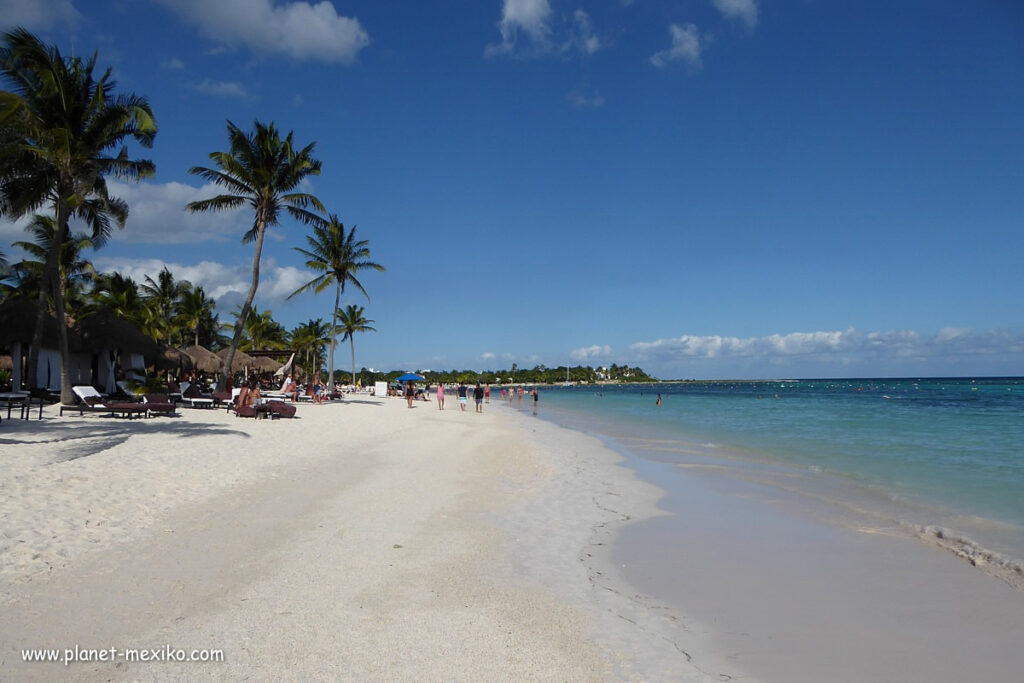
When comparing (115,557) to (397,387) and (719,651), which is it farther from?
(397,387)

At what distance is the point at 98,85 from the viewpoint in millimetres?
16672

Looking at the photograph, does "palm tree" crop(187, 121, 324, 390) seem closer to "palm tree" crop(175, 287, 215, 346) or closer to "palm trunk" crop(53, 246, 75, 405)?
"palm trunk" crop(53, 246, 75, 405)

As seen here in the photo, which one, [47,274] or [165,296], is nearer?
[47,274]

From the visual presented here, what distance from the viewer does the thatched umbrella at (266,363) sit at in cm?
3881

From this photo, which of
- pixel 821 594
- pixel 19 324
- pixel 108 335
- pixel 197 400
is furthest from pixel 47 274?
pixel 821 594

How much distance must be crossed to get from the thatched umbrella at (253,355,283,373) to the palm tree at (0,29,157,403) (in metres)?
21.6

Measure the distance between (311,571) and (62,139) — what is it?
1568cm

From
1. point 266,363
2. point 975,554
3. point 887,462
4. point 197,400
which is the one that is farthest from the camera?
point 266,363

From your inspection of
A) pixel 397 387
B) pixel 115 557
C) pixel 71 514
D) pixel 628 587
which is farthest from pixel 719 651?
pixel 397 387

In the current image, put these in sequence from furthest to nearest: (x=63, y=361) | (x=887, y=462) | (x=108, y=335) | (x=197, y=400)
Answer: (x=108, y=335), (x=197, y=400), (x=63, y=361), (x=887, y=462)

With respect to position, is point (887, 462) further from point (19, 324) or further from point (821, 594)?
point (19, 324)

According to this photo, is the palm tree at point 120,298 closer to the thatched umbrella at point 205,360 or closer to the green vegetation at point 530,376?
the thatched umbrella at point 205,360

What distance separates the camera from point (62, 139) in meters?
14.9

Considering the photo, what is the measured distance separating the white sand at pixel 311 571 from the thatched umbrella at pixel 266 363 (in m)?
30.6
